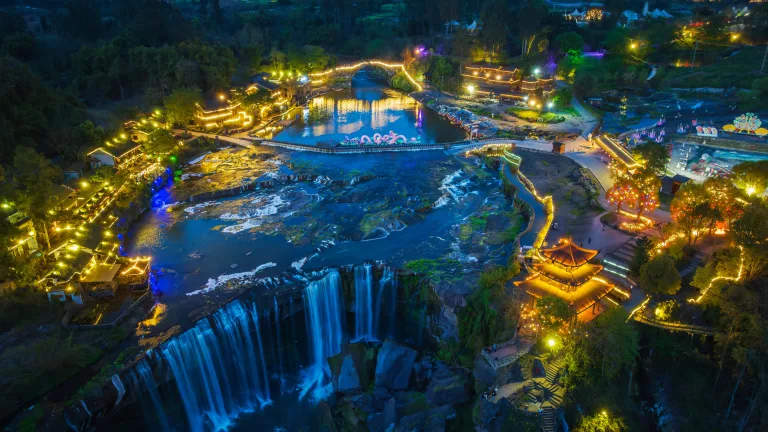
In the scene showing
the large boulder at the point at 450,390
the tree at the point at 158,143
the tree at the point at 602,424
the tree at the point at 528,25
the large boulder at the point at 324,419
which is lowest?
the large boulder at the point at 324,419

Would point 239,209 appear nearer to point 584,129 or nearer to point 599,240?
point 599,240

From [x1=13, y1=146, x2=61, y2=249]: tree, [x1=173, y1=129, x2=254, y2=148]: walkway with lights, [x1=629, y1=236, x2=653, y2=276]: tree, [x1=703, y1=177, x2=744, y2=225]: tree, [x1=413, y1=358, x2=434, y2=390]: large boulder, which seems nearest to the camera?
[x1=413, y1=358, x2=434, y2=390]: large boulder

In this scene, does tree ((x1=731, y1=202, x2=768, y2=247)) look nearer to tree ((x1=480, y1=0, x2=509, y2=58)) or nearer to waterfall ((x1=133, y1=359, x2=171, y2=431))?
waterfall ((x1=133, y1=359, x2=171, y2=431))

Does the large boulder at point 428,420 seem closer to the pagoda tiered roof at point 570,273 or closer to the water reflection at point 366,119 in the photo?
the pagoda tiered roof at point 570,273

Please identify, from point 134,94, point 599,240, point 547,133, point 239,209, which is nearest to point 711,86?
point 547,133

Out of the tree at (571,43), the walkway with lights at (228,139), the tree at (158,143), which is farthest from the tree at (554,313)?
the tree at (571,43)

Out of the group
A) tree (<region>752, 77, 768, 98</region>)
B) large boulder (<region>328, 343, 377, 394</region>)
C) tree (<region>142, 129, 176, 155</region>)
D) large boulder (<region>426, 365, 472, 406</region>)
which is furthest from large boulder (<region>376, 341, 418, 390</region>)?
tree (<region>752, 77, 768, 98</region>)

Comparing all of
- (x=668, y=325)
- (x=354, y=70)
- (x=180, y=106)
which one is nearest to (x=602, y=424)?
(x=668, y=325)

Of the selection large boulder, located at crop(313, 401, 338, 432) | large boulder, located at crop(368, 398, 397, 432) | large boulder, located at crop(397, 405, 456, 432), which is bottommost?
large boulder, located at crop(313, 401, 338, 432)
